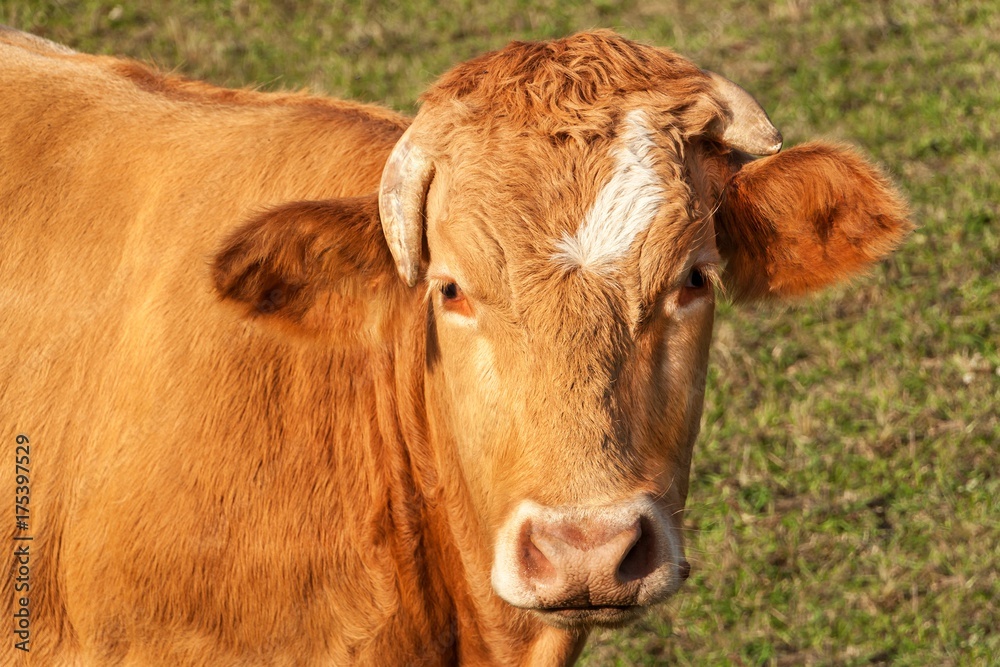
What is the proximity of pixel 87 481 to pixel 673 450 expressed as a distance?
76.5 inches

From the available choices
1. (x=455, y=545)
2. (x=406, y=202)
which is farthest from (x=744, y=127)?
(x=455, y=545)

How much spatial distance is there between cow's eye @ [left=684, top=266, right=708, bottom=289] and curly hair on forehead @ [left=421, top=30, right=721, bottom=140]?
1.47ft

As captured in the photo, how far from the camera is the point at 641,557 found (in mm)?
3055

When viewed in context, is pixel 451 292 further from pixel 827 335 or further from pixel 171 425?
pixel 827 335

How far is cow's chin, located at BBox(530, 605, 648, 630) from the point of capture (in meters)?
3.09

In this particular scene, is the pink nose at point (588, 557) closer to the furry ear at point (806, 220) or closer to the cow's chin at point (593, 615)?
the cow's chin at point (593, 615)

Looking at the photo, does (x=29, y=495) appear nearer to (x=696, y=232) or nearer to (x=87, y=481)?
(x=87, y=481)

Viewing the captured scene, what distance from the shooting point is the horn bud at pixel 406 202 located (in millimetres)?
3527

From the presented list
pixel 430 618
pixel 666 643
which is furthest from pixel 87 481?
pixel 666 643

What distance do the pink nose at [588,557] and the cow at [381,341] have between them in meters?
0.02

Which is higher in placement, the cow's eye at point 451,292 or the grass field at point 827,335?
the cow's eye at point 451,292

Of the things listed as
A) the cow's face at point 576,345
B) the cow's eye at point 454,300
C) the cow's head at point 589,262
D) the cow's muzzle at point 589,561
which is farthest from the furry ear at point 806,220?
the cow's muzzle at point 589,561

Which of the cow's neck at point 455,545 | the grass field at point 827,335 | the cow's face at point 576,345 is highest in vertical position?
the cow's face at point 576,345

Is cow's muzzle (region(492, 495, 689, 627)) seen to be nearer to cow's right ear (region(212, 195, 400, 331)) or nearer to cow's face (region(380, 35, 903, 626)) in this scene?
Result: cow's face (region(380, 35, 903, 626))
